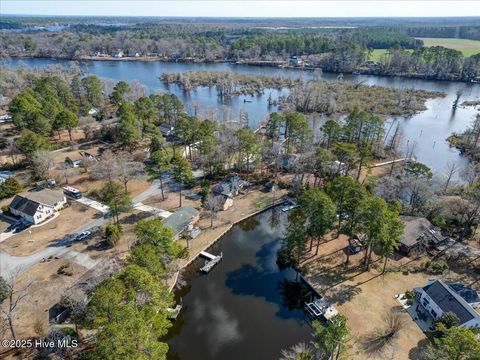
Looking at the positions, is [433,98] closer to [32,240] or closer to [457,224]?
[457,224]

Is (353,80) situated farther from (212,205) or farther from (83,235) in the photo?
(83,235)

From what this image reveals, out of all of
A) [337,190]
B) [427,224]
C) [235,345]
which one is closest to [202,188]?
[337,190]

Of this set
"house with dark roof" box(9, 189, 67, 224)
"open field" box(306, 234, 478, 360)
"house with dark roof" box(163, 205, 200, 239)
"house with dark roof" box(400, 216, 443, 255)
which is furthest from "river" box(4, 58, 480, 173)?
"house with dark roof" box(9, 189, 67, 224)

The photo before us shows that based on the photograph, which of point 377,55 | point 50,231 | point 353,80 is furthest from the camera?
point 377,55

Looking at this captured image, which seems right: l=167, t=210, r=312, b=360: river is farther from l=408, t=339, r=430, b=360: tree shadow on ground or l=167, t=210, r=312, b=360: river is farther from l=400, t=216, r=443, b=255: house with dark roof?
l=400, t=216, r=443, b=255: house with dark roof

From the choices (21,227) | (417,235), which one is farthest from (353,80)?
(21,227)

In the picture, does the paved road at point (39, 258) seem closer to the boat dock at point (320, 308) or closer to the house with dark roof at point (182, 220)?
the house with dark roof at point (182, 220)

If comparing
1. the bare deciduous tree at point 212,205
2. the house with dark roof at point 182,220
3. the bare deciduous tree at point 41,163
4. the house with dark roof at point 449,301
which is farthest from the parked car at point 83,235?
the house with dark roof at point 449,301
